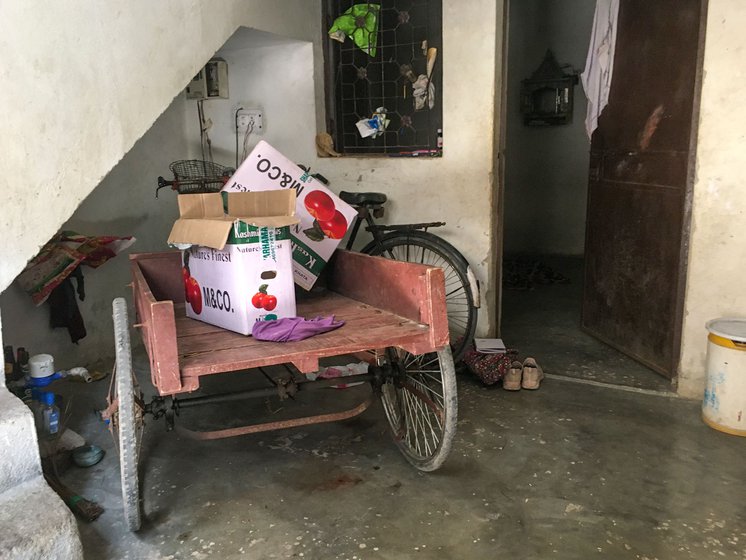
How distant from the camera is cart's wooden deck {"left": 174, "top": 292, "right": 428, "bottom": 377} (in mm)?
1974

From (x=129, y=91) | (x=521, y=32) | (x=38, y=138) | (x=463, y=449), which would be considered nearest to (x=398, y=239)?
(x=463, y=449)

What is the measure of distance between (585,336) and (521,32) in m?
3.90

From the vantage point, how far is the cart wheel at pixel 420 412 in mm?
2330

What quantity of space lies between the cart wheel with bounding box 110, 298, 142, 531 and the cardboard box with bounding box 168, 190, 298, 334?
333 mm

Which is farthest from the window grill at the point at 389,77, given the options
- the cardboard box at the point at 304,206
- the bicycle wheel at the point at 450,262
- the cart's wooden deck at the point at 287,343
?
the cart's wooden deck at the point at 287,343

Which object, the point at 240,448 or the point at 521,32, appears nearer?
the point at 240,448

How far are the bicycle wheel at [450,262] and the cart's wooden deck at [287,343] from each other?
3.81 ft

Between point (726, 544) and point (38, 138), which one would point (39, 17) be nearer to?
point (38, 138)

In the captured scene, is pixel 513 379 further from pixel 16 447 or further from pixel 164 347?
pixel 16 447

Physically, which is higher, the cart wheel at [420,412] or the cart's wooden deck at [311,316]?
the cart's wooden deck at [311,316]

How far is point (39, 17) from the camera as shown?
7.24ft

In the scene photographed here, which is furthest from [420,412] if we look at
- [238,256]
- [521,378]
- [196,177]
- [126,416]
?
[196,177]

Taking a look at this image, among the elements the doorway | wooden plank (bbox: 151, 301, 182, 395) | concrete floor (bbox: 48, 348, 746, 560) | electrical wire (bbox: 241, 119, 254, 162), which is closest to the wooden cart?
wooden plank (bbox: 151, 301, 182, 395)

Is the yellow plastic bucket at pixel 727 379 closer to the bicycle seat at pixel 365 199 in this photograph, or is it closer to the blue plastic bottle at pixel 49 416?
the bicycle seat at pixel 365 199
